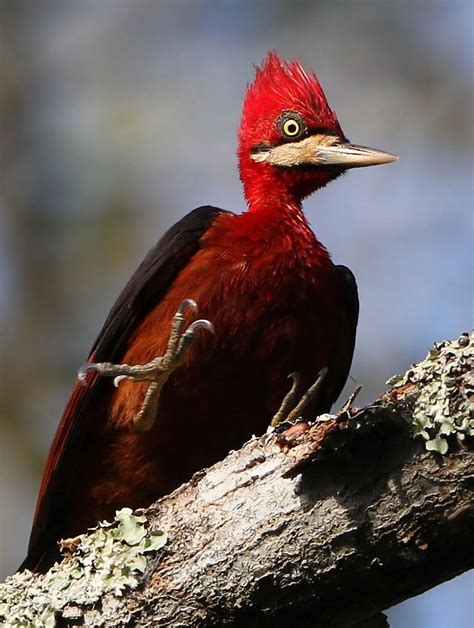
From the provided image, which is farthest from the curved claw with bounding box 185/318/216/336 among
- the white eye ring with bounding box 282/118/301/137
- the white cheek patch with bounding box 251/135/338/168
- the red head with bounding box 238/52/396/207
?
the white eye ring with bounding box 282/118/301/137

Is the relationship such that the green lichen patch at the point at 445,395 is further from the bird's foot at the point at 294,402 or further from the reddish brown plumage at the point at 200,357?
the reddish brown plumage at the point at 200,357

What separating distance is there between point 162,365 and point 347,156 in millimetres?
1526

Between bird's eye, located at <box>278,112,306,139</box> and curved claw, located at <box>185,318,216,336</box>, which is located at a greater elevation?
bird's eye, located at <box>278,112,306,139</box>

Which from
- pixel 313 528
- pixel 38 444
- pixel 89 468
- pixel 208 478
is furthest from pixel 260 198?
pixel 38 444

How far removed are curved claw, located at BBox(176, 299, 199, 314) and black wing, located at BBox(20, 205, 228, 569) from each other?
308 mm

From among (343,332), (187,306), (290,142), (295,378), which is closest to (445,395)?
(295,378)

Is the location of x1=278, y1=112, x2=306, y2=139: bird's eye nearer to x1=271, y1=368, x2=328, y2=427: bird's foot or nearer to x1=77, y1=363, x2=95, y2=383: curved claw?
x1=271, y1=368, x2=328, y2=427: bird's foot

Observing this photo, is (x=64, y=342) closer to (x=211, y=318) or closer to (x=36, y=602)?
(x=211, y=318)

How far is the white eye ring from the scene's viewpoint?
16.8 ft

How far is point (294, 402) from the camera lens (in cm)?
425

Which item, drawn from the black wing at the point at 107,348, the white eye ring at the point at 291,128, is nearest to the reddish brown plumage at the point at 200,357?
the black wing at the point at 107,348

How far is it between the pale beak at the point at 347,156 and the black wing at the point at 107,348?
78cm

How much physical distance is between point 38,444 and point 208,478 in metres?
4.83

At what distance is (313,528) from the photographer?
2900mm
